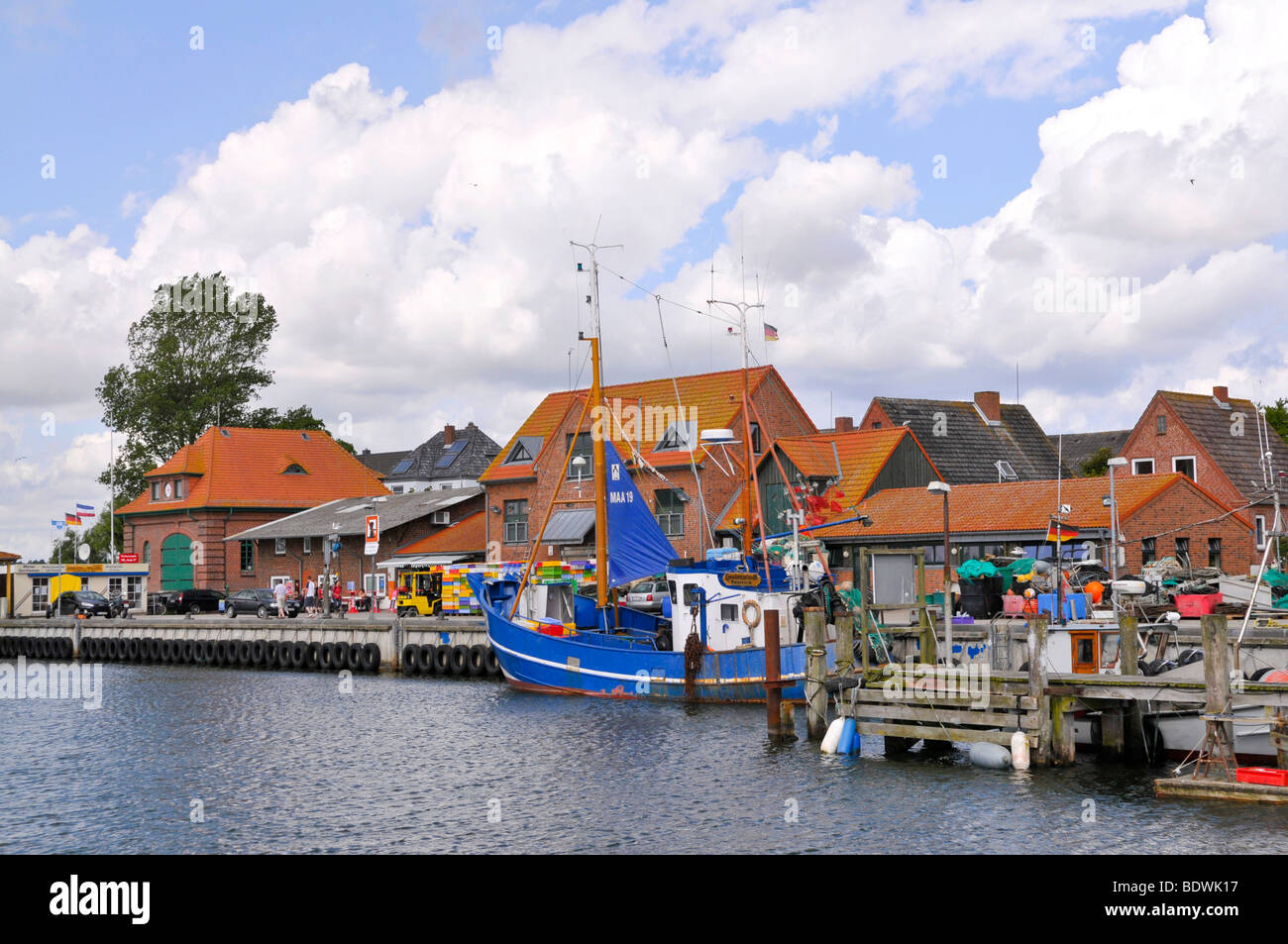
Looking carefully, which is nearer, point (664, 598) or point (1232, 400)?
point (664, 598)

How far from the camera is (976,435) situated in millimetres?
74188

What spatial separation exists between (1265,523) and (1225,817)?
128ft

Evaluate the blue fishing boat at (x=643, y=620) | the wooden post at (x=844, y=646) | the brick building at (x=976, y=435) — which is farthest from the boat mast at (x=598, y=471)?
the brick building at (x=976, y=435)

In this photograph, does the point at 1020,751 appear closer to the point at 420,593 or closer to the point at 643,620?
the point at 643,620

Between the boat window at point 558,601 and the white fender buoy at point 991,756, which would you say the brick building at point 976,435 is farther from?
the white fender buoy at point 991,756

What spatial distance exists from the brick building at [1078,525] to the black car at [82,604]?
130 feet

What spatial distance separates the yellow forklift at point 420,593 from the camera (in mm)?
58750

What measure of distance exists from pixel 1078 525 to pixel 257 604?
3883cm

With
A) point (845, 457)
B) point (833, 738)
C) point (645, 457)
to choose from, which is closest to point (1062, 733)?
point (833, 738)

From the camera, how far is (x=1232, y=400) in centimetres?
Result: 7525

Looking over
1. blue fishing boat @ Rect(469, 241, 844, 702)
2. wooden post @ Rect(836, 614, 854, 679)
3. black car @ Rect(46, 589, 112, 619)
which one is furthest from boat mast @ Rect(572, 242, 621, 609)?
black car @ Rect(46, 589, 112, 619)
